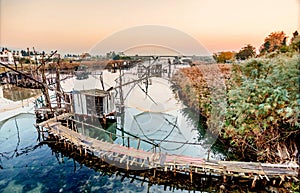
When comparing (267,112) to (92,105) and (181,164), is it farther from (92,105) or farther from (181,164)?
(92,105)

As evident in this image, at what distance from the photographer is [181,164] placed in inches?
193

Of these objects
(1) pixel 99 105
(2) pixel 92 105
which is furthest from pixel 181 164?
(2) pixel 92 105

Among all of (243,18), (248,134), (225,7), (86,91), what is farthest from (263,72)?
(86,91)

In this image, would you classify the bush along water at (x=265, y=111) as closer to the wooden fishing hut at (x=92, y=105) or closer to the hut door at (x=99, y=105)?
the wooden fishing hut at (x=92, y=105)

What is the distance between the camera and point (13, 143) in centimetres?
720

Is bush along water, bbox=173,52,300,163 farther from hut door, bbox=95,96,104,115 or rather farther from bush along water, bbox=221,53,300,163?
hut door, bbox=95,96,104,115

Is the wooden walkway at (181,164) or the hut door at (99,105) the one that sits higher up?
the hut door at (99,105)

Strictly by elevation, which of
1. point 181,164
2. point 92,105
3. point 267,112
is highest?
point 267,112

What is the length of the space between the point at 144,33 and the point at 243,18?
175cm

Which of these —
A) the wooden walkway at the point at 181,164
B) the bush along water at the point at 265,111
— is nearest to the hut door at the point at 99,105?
the wooden walkway at the point at 181,164

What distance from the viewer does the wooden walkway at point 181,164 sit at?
4.39m

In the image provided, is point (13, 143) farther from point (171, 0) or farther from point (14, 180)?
point (171, 0)

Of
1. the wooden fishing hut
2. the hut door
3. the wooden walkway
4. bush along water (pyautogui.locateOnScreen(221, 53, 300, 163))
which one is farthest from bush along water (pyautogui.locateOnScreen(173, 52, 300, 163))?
the hut door

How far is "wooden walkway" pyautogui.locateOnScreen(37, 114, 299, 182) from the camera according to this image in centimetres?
439
